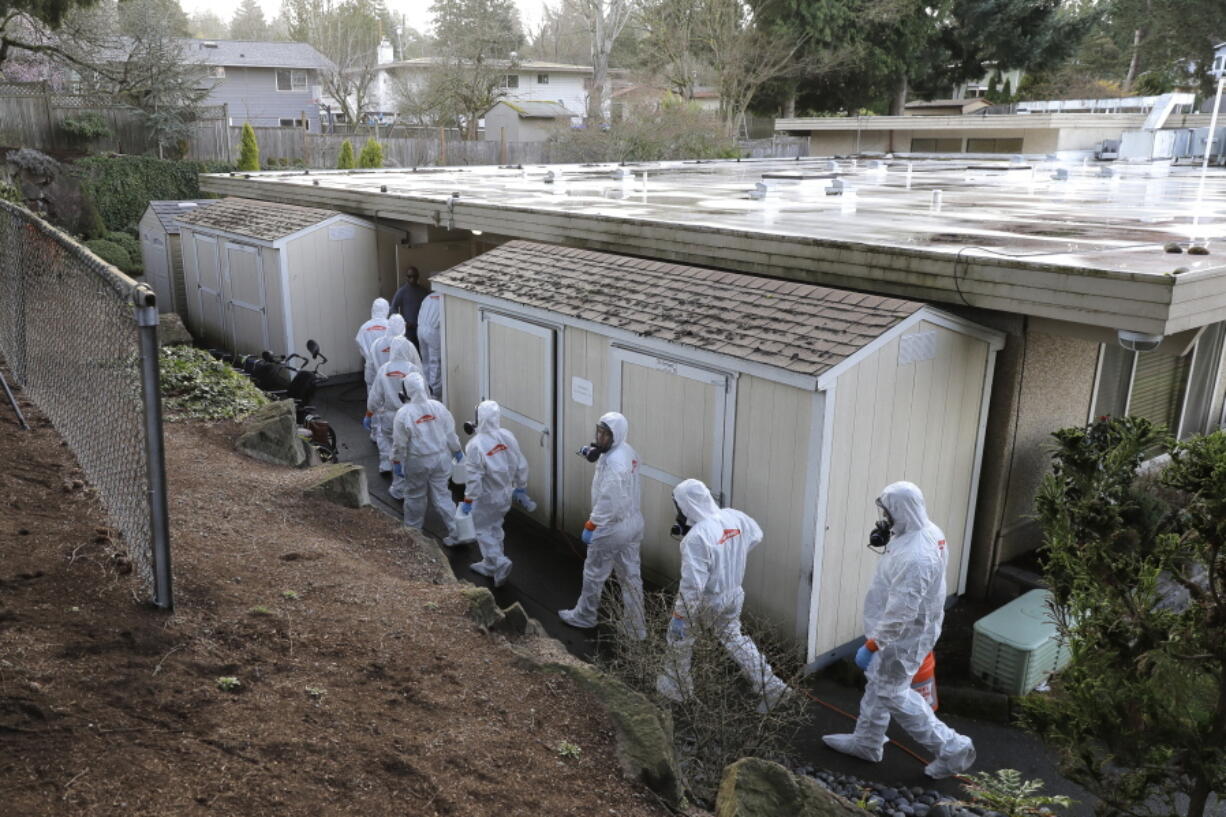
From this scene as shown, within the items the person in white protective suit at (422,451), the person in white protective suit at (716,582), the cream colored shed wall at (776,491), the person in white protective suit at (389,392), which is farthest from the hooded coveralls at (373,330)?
the person in white protective suit at (716,582)

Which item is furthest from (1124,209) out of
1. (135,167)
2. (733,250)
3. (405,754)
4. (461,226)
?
(135,167)

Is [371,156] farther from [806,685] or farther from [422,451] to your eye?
[806,685]

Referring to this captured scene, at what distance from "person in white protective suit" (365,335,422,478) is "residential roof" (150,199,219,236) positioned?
933cm

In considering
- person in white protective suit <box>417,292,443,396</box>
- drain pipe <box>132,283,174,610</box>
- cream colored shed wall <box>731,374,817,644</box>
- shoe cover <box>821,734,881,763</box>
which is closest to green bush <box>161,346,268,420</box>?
person in white protective suit <box>417,292,443,396</box>

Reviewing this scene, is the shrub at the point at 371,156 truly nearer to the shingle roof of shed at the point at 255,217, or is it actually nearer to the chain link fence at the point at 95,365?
the shingle roof of shed at the point at 255,217

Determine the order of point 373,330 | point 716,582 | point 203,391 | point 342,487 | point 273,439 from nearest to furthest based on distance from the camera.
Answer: point 716,582 → point 342,487 → point 273,439 → point 203,391 → point 373,330

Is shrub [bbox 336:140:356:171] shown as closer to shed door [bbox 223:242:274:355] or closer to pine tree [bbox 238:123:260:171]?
pine tree [bbox 238:123:260:171]

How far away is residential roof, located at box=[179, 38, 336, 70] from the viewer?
43.6 meters

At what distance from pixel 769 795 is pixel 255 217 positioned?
14051 mm

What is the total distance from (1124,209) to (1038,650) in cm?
711

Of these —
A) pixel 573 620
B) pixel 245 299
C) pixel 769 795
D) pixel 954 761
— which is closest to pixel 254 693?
pixel 769 795

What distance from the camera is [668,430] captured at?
7637mm

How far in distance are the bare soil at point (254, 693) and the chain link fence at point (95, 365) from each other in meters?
0.22

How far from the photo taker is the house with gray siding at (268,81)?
43875 millimetres
